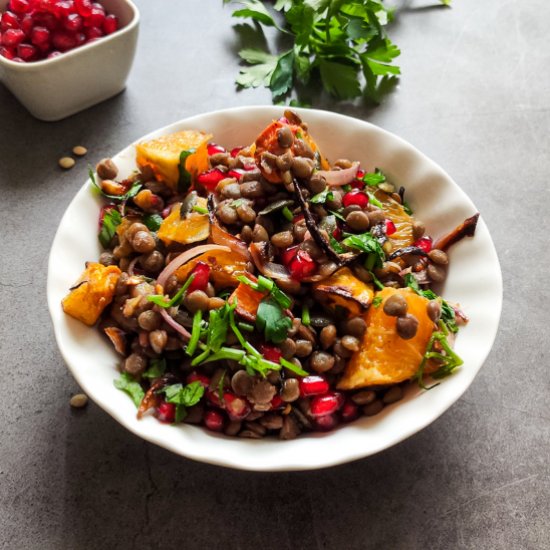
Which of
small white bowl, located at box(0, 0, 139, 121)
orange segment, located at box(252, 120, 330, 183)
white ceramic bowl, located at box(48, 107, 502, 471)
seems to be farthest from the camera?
small white bowl, located at box(0, 0, 139, 121)

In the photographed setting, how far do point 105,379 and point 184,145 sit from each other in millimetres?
1152

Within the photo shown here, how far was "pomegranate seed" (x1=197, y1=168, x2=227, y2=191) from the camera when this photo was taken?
2844 mm

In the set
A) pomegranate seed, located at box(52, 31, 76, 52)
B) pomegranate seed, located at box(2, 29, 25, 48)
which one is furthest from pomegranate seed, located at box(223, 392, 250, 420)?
pomegranate seed, located at box(2, 29, 25, 48)

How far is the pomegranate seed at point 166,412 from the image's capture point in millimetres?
2391

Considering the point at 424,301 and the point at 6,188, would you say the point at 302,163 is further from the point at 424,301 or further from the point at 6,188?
the point at 6,188

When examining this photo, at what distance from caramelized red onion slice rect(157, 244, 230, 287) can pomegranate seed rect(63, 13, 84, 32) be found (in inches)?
72.4

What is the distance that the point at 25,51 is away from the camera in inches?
138

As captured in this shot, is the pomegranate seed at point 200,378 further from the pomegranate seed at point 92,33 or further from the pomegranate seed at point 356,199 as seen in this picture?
the pomegranate seed at point 92,33

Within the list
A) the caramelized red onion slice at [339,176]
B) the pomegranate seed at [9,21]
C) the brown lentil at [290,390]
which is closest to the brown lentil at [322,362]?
the brown lentil at [290,390]

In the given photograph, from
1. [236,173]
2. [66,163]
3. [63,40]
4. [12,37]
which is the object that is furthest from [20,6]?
[236,173]

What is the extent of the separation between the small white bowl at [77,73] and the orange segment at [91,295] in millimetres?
1559

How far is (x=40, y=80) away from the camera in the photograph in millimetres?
3541

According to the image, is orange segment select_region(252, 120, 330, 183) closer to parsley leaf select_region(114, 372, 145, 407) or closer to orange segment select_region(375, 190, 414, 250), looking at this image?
orange segment select_region(375, 190, 414, 250)

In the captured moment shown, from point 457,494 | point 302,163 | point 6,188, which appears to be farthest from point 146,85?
point 457,494
